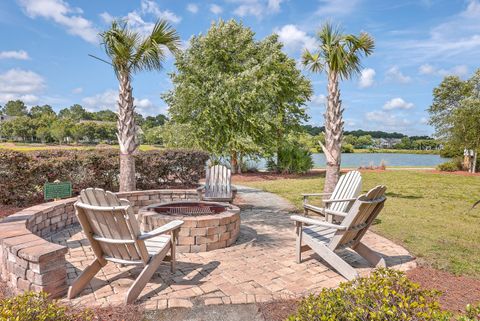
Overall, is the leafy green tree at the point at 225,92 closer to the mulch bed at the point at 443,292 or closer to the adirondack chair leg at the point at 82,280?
the mulch bed at the point at 443,292

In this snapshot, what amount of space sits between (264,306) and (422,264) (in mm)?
2452

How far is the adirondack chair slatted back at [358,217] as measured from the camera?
3.21 metres

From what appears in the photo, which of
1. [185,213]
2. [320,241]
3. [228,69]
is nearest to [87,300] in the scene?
[185,213]

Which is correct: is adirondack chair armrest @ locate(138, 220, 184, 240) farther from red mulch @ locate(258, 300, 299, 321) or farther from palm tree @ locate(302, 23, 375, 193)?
palm tree @ locate(302, 23, 375, 193)

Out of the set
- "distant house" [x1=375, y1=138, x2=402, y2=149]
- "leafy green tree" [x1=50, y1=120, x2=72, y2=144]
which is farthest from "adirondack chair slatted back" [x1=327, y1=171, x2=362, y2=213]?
"leafy green tree" [x1=50, y1=120, x2=72, y2=144]

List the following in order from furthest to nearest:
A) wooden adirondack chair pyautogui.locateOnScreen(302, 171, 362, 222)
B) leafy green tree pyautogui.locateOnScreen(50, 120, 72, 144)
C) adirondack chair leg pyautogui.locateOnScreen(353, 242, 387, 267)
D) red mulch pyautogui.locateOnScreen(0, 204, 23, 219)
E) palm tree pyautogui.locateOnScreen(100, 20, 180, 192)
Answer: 1. leafy green tree pyautogui.locateOnScreen(50, 120, 72, 144)
2. palm tree pyautogui.locateOnScreen(100, 20, 180, 192)
3. red mulch pyautogui.locateOnScreen(0, 204, 23, 219)
4. wooden adirondack chair pyautogui.locateOnScreen(302, 171, 362, 222)
5. adirondack chair leg pyautogui.locateOnScreen(353, 242, 387, 267)

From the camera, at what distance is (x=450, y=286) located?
3180 mm

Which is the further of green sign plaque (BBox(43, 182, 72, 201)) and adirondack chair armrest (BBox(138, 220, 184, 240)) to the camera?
green sign plaque (BBox(43, 182, 72, 201))

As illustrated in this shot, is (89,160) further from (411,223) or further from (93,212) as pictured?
(411,223)

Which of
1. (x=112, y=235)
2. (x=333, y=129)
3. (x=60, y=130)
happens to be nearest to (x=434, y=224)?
(x=333, y=129)

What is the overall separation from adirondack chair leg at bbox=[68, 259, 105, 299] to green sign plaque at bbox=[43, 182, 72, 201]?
11.0 feet

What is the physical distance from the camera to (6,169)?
597 cm

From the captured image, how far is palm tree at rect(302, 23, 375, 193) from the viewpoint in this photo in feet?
23.8

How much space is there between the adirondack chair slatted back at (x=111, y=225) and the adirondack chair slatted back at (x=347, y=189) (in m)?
3.18
